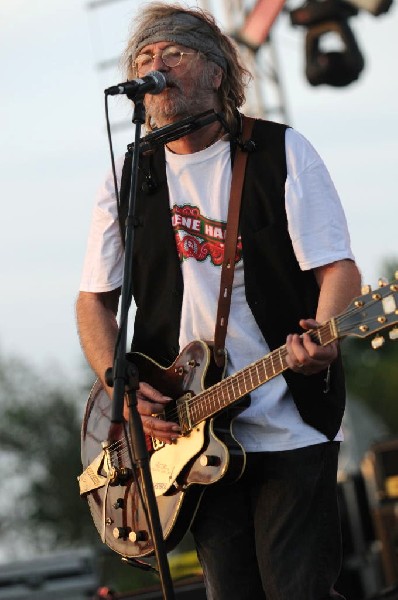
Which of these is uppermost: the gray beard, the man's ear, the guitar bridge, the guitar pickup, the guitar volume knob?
the man's ear

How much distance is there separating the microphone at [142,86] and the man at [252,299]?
149mm

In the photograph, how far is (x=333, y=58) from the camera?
28.1ft

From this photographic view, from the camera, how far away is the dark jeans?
4.07 metres

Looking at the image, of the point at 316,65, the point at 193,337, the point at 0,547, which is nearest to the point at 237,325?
the point at 193,337

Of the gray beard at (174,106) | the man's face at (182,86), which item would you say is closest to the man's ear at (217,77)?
the man's face at (182,86)

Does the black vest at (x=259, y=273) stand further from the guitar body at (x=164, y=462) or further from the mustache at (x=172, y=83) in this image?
the mustache at (x=172, y=83)

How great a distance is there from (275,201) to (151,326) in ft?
2.15

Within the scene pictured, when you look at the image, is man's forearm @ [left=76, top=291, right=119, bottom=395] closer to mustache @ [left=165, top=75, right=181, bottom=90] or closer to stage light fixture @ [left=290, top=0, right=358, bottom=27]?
mustache @ [left=165, top=75, right=181, bottom=90]

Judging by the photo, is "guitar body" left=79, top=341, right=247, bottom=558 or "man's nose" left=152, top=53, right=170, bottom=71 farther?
"man's nose" left=152, top=53, right=170, bottom=71

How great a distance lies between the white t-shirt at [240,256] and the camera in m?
4.22

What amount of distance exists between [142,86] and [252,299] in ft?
2.59

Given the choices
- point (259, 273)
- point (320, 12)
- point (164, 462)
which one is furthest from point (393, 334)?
point (320, 12)

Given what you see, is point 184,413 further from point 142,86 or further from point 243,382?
point 142,86

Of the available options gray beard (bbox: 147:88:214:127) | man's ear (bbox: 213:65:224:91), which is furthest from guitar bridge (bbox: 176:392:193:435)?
man's ear (bbox: 213:65:224:91)
